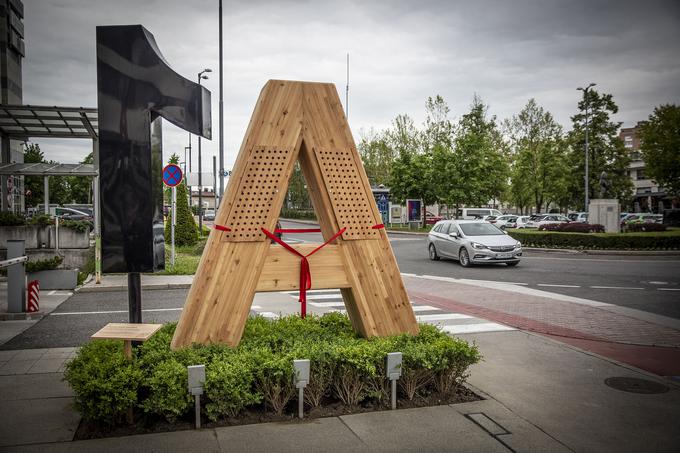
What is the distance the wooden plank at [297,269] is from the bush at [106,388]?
5.00 ft

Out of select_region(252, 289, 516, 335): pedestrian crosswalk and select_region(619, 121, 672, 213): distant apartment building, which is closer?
select_region(252, 289, 516, 335): pedestrian crosswalk

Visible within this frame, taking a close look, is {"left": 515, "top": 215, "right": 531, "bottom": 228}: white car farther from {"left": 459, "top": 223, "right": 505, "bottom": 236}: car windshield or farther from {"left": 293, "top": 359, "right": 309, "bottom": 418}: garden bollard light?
{"left": 293, "top": 359, "right": 309, "bottom": 418}: garden bollard light

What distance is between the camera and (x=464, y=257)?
19734 mm

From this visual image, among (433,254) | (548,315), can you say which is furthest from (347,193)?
(433,254)

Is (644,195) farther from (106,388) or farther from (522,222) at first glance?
(106,388)

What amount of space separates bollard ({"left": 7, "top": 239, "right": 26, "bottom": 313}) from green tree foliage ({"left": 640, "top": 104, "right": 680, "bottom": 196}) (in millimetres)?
44331

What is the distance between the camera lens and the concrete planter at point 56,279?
1430 centimetres

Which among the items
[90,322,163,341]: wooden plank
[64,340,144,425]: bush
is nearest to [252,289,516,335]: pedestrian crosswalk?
[90,322,163,341]: wooden plank

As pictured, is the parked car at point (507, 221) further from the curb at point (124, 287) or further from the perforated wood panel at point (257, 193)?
the perforated wood panel at point (257, 193)

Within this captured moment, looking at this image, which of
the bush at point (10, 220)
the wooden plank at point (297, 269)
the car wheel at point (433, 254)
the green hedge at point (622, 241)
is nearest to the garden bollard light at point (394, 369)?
the wooden plank at point (297, 269)

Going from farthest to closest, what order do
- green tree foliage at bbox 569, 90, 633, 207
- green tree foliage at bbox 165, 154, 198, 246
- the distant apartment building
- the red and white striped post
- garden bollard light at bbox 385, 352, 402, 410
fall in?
the distant apartment building < green tree foliage at bbox 569, 90, 633, 207 < green tree foliage at bbox 165, 154, 198, 246 < the red and white striped post < garden bollard light at bbox 385, 352, 402, 410

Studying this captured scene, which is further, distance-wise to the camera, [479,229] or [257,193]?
[479,229]

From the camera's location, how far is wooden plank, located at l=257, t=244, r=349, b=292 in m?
5.80

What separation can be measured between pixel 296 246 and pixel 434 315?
5451mm
